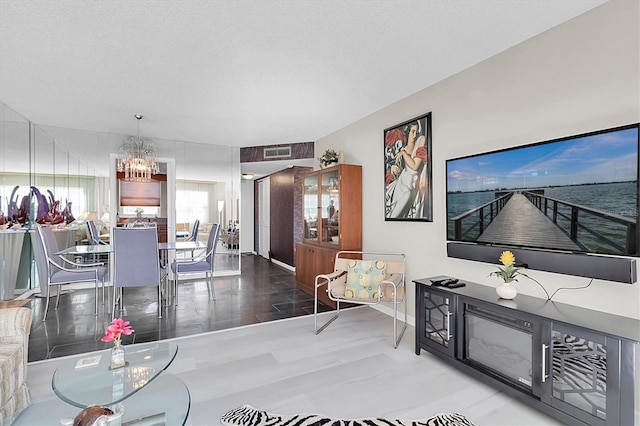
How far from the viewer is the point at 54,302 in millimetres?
4320

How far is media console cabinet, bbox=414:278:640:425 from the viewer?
5.21ft

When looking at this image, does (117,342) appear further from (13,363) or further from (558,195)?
(558,195)

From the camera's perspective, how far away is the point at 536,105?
236 cm

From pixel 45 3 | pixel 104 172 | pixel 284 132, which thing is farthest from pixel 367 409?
pixel 104 172

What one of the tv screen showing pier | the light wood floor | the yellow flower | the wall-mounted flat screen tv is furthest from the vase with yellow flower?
the wall-mounted flat screen tv

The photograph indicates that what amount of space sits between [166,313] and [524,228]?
12.9 feet

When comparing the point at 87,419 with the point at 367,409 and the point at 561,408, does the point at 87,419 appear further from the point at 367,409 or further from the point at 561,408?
the point at 561,408

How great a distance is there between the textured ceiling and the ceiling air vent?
176cm

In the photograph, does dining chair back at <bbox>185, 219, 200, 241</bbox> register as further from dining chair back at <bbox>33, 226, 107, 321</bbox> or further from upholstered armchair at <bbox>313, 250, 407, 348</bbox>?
upholstered armchair at <bbox>313, 250, 407, 348</bbox>

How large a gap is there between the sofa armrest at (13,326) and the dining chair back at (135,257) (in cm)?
157

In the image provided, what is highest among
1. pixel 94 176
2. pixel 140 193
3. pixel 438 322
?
pixel 94 176

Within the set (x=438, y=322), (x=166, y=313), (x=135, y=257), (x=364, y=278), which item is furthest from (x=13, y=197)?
(x=438, y=322)

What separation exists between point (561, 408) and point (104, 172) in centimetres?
656

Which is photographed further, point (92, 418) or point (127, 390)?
point (127, 390)
